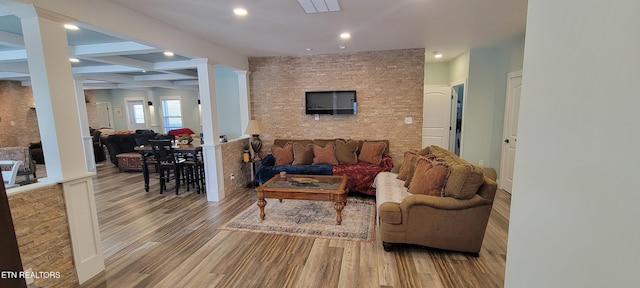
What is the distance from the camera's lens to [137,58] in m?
5.22

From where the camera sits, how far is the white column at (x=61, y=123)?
79.9 inches

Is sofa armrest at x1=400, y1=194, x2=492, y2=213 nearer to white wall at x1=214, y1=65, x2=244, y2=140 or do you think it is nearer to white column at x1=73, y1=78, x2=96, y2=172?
white wall at x1=214, y1=65, x2=244, y2=140

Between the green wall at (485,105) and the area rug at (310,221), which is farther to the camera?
the green wall at (485,105)

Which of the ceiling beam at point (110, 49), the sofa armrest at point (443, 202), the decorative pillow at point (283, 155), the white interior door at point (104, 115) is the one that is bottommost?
the sofa armrest at point (443, 202)

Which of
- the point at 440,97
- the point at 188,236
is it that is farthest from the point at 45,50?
the point at 440,97

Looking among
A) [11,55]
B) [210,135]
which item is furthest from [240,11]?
[11,55]

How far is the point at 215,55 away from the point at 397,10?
2.87 m

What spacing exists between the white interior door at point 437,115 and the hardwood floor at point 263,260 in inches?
97.6

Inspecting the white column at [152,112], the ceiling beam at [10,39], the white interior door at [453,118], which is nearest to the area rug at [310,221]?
the white interior door at [453,118]

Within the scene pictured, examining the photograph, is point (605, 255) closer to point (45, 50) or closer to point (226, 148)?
point (45, 50)

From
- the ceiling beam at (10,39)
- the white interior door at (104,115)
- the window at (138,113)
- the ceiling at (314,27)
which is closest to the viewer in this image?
the ceiling at (314,27)

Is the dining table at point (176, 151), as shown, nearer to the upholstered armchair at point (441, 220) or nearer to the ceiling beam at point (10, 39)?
the ceiling beam at point (10, 39)

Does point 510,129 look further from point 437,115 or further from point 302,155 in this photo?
point 302,155

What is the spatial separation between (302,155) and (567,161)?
425 centimetres
